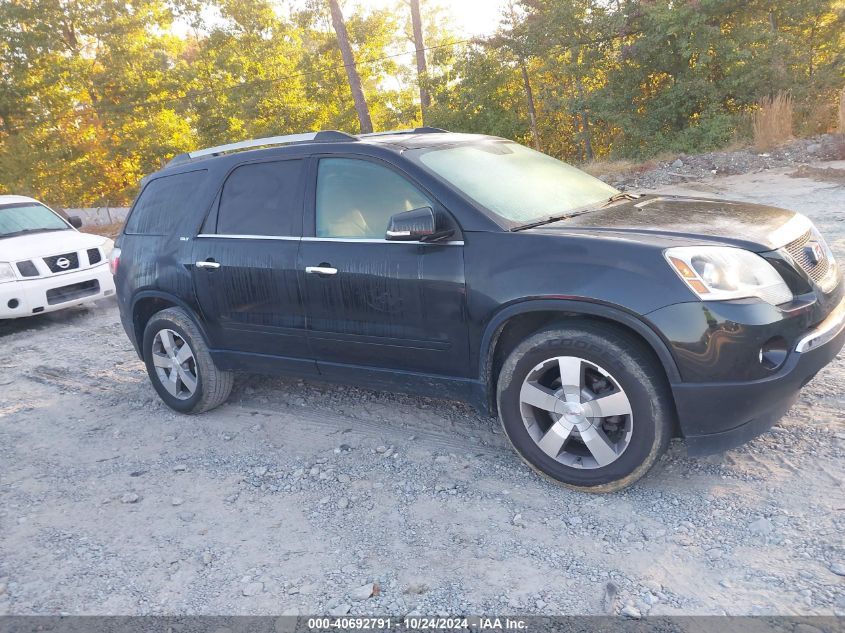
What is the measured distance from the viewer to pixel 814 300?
3.03 metres

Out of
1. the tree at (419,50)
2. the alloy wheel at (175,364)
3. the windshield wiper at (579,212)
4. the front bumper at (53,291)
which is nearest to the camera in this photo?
the windshield wiper at (579,212)

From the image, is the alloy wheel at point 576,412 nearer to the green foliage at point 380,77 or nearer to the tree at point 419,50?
the green foliage at point 380,77

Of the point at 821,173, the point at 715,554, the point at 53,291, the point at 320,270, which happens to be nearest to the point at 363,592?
the point at 715,554

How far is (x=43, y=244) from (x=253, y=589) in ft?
24.5

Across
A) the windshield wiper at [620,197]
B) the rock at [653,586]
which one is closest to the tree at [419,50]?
the windshield wiper at [620,197]

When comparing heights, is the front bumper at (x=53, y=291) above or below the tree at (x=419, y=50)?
below

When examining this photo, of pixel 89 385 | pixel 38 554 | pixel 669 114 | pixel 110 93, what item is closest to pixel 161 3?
pixel 110 93

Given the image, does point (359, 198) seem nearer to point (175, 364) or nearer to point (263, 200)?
point (263, 200)

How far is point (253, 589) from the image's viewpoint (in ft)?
9.21

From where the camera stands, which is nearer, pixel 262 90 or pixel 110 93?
pixel 110 93

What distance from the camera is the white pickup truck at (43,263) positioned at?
801 centimetres

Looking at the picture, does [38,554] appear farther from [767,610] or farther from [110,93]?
[110,93]

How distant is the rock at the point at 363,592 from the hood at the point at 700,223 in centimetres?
189

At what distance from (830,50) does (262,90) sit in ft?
73.6
